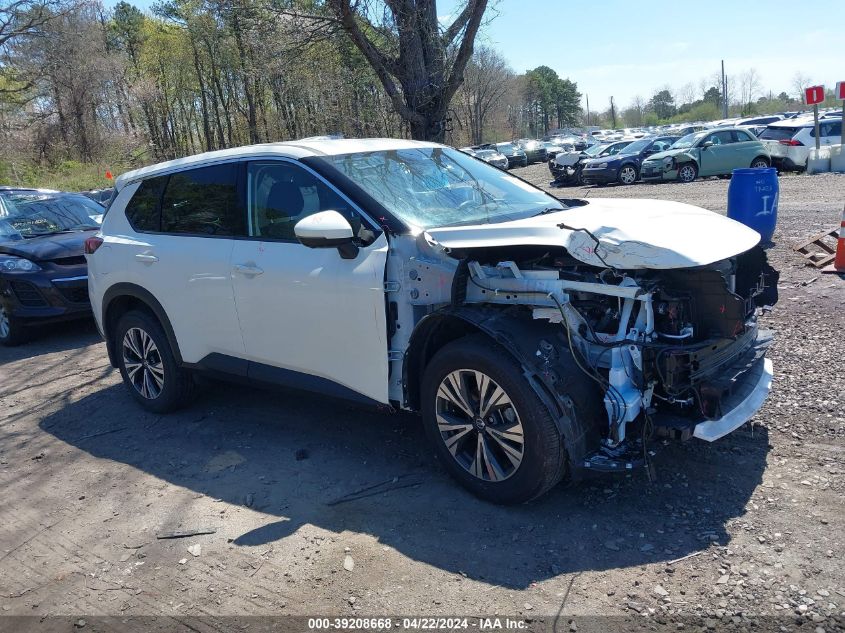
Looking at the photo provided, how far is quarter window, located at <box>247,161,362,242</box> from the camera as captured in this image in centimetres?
425

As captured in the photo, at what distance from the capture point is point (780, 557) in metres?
3.09

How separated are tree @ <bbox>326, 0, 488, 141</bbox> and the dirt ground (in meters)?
5.20

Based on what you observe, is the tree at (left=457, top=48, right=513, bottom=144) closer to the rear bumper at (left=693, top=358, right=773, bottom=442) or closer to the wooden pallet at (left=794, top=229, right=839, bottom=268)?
the wooden pallet at (left=794, top=229, right=839, bottom=268)

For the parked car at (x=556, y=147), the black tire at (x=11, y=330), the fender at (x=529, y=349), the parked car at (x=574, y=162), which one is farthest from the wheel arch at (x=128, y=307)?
the parked car at (x=556, y=147)

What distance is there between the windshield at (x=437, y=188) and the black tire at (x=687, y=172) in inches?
746

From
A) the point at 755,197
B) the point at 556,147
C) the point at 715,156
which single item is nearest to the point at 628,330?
the point at 755,197

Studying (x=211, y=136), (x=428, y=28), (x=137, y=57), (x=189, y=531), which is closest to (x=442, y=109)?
(x=428, y=28)

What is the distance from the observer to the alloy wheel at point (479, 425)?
354 centimetres

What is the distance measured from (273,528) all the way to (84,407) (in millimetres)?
3142

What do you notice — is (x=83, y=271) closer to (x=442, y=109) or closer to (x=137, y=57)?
(x=442, y=109)

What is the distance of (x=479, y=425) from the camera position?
367 centimetres

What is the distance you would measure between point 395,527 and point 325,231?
5.33ft

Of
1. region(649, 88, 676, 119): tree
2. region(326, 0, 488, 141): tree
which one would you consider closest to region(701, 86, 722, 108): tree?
region(649, 88, 676, 119): tree

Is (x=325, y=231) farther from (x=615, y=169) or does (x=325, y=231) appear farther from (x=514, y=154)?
(x=514, y=154)
